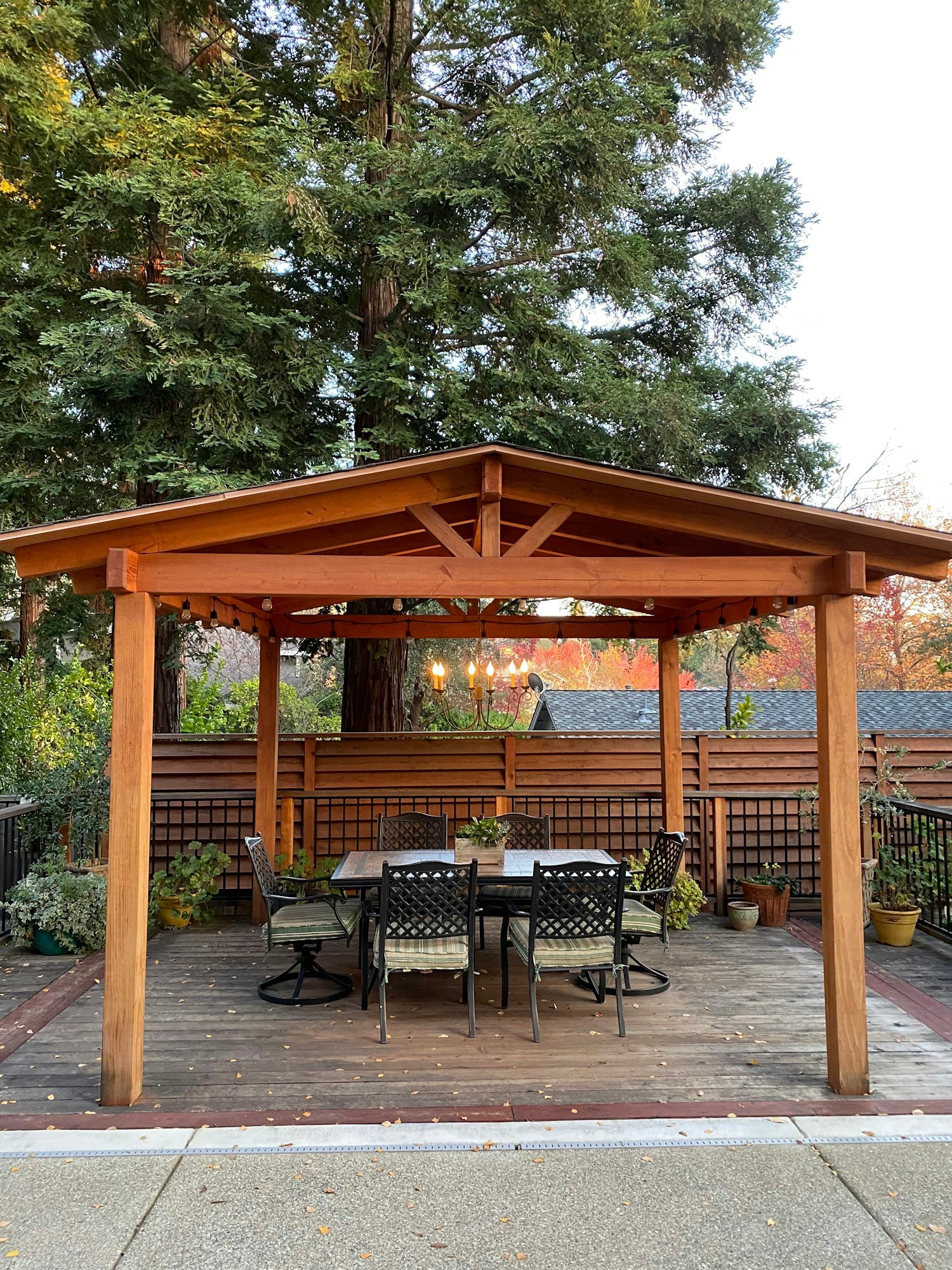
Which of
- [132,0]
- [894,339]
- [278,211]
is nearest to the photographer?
[278,211]

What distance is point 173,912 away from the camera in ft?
23.1

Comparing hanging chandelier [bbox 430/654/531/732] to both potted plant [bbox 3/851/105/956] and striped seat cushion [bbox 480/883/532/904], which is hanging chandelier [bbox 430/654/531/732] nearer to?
striped seat cushion [bbox 480/883/532/904]

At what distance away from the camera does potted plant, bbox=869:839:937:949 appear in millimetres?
6406

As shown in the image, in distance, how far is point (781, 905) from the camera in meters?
7.08

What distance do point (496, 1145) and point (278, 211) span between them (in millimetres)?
7244

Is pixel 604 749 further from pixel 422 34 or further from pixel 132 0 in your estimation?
pixel 132 0

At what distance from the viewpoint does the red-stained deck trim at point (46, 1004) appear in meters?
4.60

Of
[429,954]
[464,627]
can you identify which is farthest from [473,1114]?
[464,627]

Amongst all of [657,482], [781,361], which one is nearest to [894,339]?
[781,361]

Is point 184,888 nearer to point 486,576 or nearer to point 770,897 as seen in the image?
point 486,576

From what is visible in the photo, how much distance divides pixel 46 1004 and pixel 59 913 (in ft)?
3.51

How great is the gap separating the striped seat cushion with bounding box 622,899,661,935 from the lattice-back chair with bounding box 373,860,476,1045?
3.79 feet

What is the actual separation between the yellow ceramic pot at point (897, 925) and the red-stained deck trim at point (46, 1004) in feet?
19.1

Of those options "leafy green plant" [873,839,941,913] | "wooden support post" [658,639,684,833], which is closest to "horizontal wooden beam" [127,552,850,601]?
"wooden support post" [658,639,684,833]
